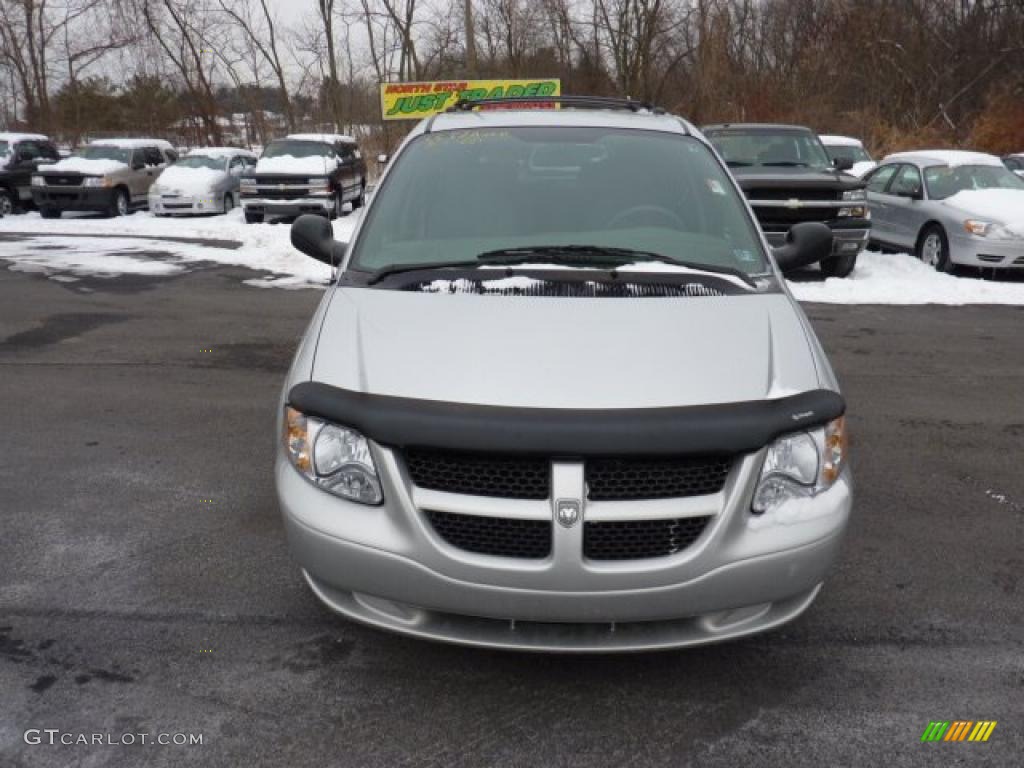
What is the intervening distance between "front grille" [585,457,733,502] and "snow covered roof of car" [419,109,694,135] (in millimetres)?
2467

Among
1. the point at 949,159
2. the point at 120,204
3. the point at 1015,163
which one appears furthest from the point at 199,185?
the point at 1015,163

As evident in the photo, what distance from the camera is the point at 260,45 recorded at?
33.5 m

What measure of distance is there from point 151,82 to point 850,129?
→ 2719cm

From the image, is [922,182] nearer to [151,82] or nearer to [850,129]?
[850,129]

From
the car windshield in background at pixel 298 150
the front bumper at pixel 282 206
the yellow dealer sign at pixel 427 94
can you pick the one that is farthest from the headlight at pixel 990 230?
the car windshield in background at pixel 298 150

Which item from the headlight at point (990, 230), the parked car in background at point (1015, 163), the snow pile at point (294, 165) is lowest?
the headlight at point (990, 230)

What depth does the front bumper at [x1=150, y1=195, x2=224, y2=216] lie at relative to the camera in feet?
65.2

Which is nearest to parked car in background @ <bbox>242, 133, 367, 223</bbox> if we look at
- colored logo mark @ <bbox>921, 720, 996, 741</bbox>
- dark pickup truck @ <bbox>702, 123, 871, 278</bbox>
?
dark pickup truck @ <bbox>702, 123, 871, 278</bbox>

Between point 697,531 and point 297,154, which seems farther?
point 297,154

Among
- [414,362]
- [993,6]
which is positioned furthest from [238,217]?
[993,6]

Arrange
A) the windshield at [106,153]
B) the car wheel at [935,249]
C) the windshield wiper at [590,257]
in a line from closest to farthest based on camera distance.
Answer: the windshield wiper at [590,257]
the car wheel at [935,249]
the windshield at [106,153]

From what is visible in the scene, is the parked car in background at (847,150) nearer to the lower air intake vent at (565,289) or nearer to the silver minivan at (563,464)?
the lower air intake vent at (565,289)

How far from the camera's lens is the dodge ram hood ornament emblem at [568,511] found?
2.51 meters

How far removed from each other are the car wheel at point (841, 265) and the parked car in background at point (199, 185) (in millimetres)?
13979
